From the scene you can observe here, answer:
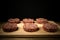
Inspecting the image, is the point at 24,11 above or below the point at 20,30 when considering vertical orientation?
above

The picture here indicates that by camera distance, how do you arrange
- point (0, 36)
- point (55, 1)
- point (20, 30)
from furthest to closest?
point (55, 1), point (20, 30), point (0, 36)

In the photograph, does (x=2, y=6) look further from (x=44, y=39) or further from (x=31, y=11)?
(x=44, y=39)

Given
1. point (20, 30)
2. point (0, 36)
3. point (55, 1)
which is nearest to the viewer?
point (0, 36)

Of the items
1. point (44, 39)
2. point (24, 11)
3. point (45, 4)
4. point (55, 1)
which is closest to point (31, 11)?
point (24, 11)

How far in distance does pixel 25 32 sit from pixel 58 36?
0.42m

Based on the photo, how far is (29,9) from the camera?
2.27m

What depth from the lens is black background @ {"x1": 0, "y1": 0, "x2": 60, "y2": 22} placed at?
87.4 inches

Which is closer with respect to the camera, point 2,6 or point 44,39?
point 44,39

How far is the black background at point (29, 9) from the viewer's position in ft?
7.29

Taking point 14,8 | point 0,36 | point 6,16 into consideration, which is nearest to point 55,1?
point 14,8

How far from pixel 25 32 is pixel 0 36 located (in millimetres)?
317

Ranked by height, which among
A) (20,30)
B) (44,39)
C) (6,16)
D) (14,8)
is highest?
(14,8)

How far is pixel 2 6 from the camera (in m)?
2.24

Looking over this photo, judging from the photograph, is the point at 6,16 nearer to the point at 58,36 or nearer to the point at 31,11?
the point at 31,11
